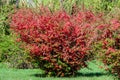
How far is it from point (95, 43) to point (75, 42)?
131 cm

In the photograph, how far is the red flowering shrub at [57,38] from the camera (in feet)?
50.7

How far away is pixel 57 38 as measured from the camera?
1547 cm

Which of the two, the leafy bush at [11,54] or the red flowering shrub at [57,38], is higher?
the red flowering shrub at [57,38]

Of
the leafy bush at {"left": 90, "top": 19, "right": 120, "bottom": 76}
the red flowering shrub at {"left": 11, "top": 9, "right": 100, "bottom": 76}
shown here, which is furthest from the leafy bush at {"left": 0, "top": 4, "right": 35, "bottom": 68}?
the leafy bush at {"left": 90, "top": 19, "right": 120, "bottom": 76}

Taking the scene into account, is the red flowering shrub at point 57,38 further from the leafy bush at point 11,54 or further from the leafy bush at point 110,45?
the leafy bush at point 11,54

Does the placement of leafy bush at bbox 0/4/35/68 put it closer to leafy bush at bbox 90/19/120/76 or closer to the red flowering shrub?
the red flowering shrub

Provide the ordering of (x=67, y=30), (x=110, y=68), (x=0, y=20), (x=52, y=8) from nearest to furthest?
(x=110, y=68) < (x=67, y=30) < (x=52, y=8) < (x=0, y=20)

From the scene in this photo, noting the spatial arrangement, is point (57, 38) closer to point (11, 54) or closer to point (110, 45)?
point (110, 45)

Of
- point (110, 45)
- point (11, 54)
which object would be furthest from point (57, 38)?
point (11, 54)

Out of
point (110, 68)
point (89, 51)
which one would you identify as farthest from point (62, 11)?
point (110, 68)

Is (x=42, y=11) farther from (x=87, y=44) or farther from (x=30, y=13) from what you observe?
(x=87, y=44)

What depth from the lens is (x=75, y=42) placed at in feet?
51.7

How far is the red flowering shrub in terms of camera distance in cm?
1546

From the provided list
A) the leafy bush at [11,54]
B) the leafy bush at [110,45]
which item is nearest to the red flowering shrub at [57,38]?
the leafy bush at [110,45]
